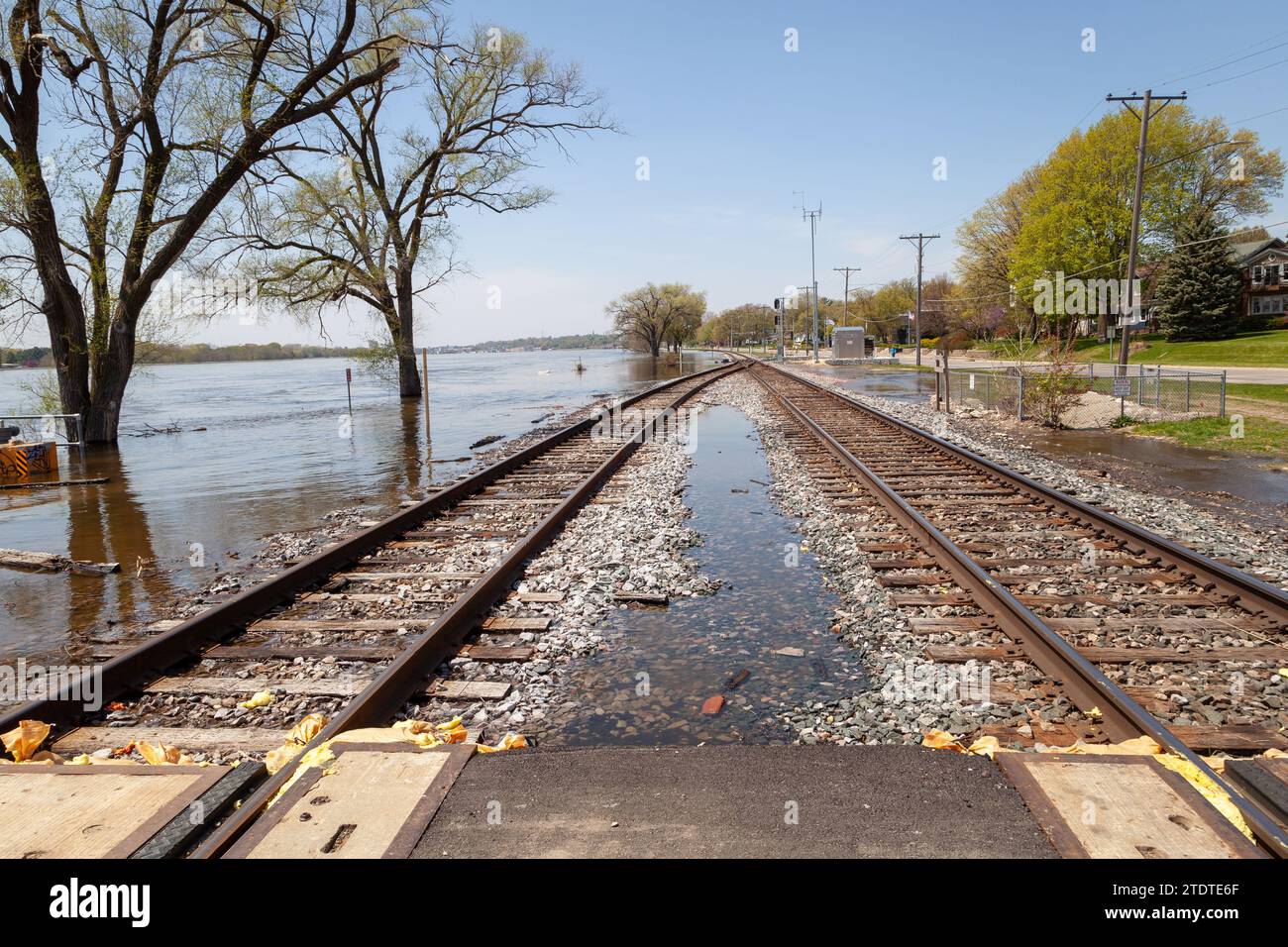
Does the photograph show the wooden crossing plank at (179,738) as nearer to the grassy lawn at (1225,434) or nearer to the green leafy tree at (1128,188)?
the grassy lawn at (1225,434)

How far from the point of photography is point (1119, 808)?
10.1 ft

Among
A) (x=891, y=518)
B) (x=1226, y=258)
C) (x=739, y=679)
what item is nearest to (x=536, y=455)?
(x=891, y=518)

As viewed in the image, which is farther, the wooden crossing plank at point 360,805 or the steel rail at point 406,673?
the steel rail at point 406,673

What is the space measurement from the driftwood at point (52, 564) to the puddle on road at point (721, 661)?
6.14 meters

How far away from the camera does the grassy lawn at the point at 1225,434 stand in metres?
14.2

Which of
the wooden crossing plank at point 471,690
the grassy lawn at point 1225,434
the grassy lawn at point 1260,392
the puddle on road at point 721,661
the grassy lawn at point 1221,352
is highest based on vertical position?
the grassy lawn at point 1221,352

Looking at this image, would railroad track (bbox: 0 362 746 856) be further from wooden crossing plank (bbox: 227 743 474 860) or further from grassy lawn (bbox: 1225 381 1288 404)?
grassy lawn (bbox: 1225 381 1288 404)

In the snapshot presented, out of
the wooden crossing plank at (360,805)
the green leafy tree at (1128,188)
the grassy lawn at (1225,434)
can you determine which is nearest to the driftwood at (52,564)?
the wooden crossing plank at (360,805)

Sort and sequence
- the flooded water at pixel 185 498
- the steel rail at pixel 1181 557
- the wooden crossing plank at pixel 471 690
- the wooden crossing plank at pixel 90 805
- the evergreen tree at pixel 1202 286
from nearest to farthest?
the wooden crossing plank at pixel 90 805 < the wooden crossing plank at pixel 471 690 < the steel rail at pixel 1181 557 < the flooded water at pixel 185 498 < the evergreen tree at pixel 1202 286

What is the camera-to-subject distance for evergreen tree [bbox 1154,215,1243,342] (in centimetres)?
5294

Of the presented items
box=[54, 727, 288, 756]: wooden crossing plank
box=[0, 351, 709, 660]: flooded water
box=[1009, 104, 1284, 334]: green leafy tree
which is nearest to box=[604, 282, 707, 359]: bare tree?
box=[1009, 104, 1284, 334]: green leafy tree

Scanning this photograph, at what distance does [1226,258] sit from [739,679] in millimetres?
64045

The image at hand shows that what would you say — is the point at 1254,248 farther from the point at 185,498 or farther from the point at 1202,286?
the point at 185,498
